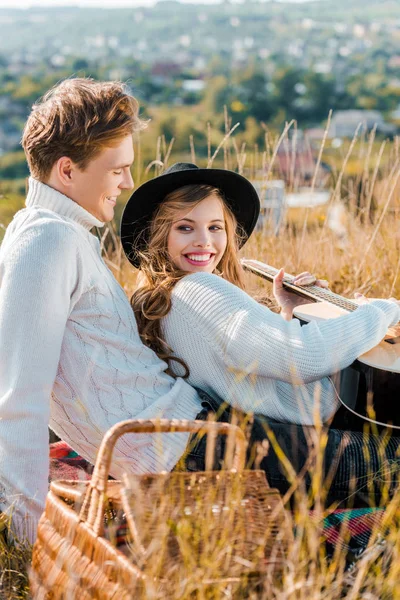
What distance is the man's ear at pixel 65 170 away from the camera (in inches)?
92.6

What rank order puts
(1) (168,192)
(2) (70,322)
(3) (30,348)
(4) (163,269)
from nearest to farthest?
(3) (30,348), (2) (70,322), (4) (163,269), (1) (168,192)

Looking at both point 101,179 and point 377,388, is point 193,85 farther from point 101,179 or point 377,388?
point 377,388

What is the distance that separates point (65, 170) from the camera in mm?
2361

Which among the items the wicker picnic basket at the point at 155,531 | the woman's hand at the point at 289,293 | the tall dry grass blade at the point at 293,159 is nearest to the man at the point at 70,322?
the wicker picnic basket at the point at 155,531

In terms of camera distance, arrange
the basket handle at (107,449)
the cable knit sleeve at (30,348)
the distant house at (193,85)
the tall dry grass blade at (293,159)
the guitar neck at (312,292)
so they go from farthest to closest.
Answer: the distant house at (193,85)
the tall dry grass blade at (293,159)
the guitar neck at (312,292)
the cable knit sleeve at (30,348)
the basket handle at (107,449)

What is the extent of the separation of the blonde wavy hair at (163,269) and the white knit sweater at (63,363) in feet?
0.29

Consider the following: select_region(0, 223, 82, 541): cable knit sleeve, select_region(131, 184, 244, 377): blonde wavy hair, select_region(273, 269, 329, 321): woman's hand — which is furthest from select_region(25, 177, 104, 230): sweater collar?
select_region(273, 269, 329, 321): woman's hand

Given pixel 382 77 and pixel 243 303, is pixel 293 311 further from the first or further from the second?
pixel 382 77

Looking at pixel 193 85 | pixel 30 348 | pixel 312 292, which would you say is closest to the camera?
pixel 30 348

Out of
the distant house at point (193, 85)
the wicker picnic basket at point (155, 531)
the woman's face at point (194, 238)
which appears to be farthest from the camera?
the distant house at point (193, 85)

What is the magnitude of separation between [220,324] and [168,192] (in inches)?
24.9

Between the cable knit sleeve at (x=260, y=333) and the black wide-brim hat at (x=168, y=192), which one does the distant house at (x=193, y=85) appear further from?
the cable knit sleeve at (x=260, y=333)

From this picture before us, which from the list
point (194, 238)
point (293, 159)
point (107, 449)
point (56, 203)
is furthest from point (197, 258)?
point (293, 159)

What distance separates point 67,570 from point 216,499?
36 cm
